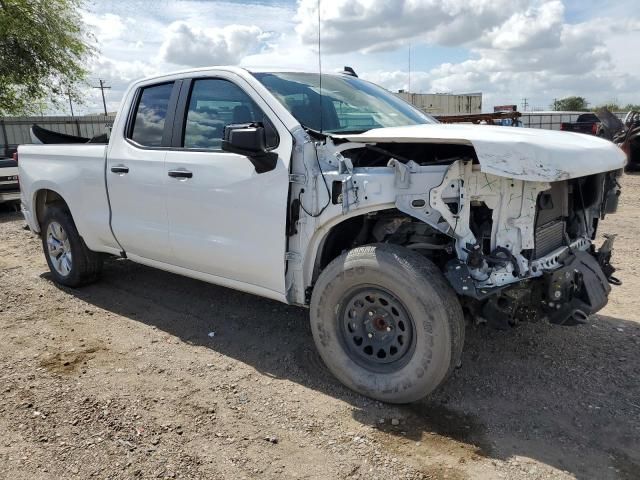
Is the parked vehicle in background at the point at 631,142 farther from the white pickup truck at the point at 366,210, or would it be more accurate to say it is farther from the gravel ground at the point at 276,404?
the white pickup truck at the point at 366,210

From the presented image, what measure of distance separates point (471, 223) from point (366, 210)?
0.60 meters

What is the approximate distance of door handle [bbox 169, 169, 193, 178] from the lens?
13.6ft

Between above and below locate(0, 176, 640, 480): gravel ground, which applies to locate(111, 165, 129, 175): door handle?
above

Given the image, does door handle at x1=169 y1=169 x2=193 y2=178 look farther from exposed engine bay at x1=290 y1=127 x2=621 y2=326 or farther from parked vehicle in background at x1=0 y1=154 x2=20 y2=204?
parked vehicle in background at x1=0 y1=154 x2=20 y2=204

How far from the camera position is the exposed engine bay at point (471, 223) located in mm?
3057

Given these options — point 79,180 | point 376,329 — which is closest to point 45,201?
point 79,180

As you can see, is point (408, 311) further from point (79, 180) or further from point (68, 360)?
point (79, 180)

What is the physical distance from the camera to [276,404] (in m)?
3.46

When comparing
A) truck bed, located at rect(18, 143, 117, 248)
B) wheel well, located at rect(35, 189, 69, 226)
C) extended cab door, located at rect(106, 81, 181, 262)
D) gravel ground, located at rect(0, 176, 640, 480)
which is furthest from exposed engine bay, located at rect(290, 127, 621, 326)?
wheel well, located at rect(35, 189, 69, 226)

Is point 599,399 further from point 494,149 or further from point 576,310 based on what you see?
point 494,149

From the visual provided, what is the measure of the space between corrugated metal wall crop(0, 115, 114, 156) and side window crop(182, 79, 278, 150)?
18.3m

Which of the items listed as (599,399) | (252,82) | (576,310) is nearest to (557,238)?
(576,310)

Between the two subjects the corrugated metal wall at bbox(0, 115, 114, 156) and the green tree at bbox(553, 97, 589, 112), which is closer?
the corrugated metal wall at bbox(0, 115, 114, 156)

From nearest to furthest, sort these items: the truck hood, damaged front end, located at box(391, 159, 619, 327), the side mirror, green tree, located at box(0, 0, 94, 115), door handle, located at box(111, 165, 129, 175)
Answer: the truck hood < damaged front end, located at box(391, 159, 619, 327) < the side mirror < door handle, located at box(111, 165, 129, 175) < green tree, located at box(0, 0, 94, 115)
